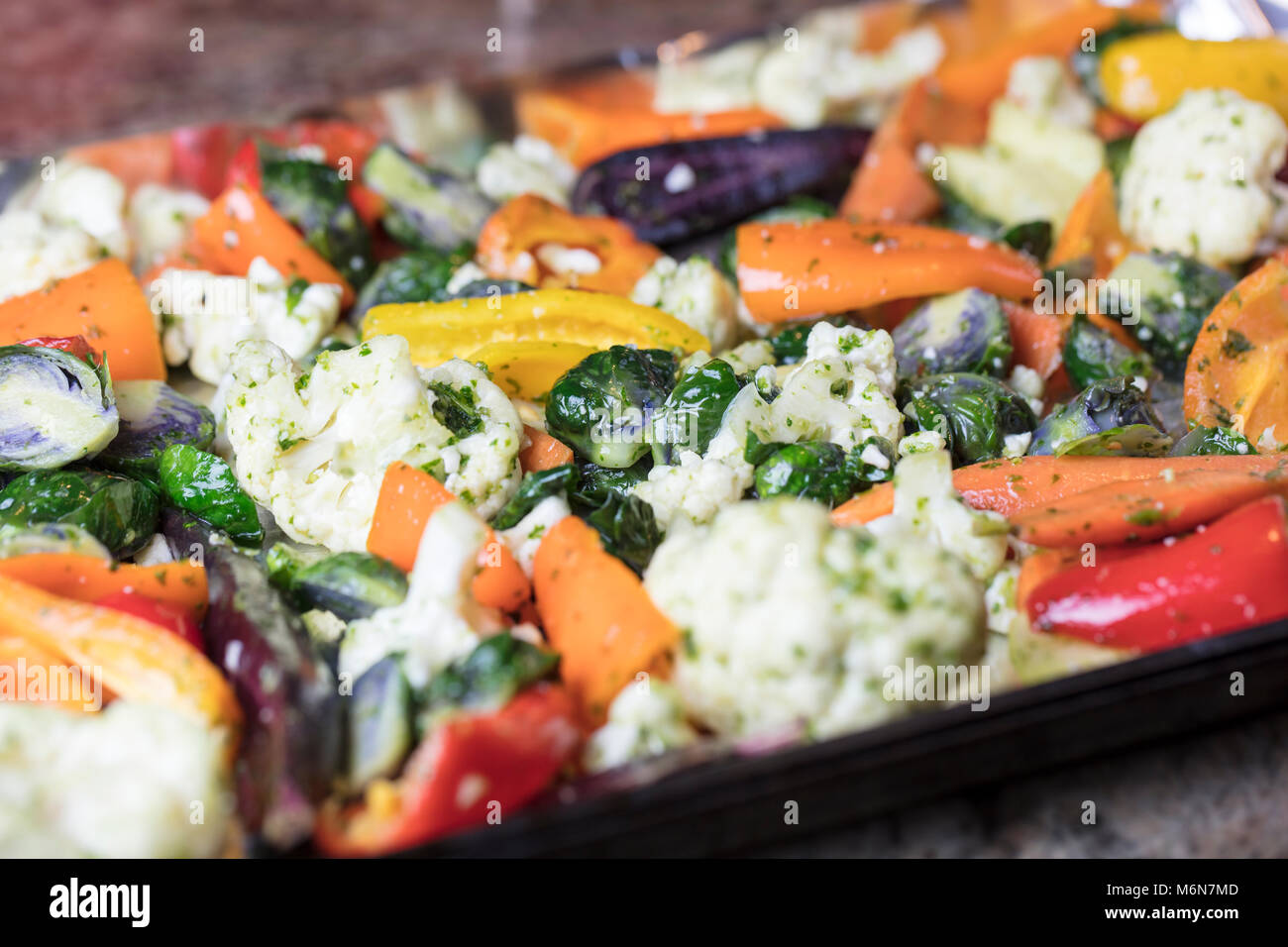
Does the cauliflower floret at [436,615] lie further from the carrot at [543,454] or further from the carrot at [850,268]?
the carrot at [850,268]

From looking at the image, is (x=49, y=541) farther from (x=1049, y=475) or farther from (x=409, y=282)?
(x=1049, y=475)

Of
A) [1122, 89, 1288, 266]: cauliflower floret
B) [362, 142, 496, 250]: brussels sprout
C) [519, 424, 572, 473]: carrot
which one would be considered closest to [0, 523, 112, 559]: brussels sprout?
[519, 424, 572, 473]: carrot

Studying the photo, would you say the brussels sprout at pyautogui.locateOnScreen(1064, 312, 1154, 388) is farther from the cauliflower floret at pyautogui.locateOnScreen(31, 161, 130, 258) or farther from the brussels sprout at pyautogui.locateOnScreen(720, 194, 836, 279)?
the cauliflower floret at pyautogui.locateOnScreen(31, 161, 130, 258)

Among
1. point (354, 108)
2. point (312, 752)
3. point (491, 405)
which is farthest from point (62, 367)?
point (354, 108)

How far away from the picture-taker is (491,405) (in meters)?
2.41

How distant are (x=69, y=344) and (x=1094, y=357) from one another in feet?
8.37

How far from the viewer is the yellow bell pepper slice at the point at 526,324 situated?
8.76ft

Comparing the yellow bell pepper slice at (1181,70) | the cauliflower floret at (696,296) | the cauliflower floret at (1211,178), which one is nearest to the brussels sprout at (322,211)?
the cauliflower floret at (696,296)

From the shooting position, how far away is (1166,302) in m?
2.97

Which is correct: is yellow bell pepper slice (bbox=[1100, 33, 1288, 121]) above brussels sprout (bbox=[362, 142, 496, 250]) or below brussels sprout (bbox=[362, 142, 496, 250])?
above

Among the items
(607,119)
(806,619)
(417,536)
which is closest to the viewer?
(806,619)

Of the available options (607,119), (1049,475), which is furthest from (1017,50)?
(1049,475)

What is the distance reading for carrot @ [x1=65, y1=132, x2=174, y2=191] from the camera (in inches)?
144

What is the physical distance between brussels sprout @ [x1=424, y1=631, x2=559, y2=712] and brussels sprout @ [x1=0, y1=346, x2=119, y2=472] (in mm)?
1078
